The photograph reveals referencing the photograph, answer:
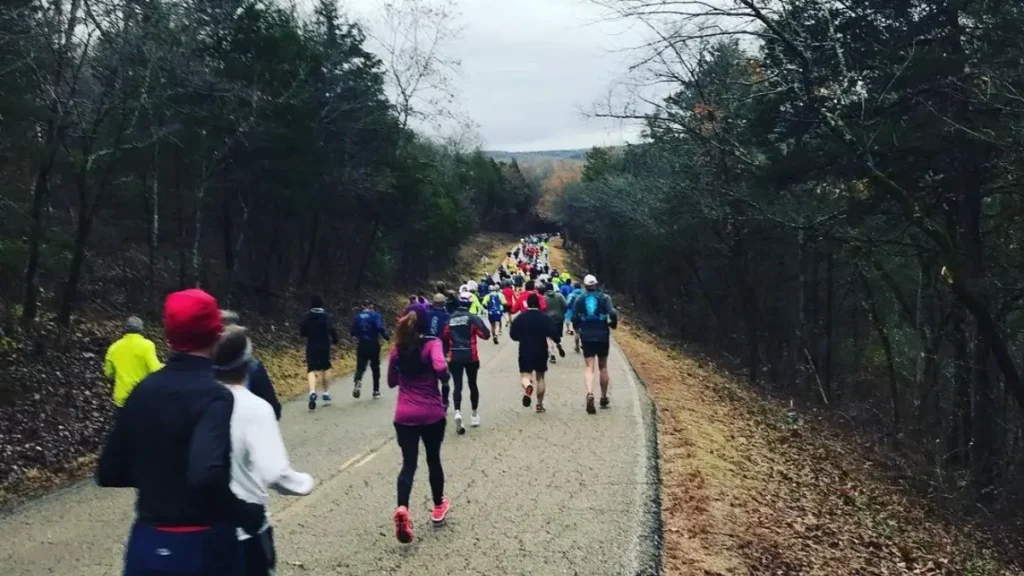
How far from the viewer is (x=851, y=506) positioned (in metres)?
12.5

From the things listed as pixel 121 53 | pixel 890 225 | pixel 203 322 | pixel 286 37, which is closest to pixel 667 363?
pixel 890 225

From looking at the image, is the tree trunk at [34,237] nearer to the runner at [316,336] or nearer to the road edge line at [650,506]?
the runner at [316,336]

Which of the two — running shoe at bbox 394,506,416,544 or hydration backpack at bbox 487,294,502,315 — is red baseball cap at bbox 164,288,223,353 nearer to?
running shoe at bbox 394,506,416,544

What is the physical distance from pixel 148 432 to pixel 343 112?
29.5 metres

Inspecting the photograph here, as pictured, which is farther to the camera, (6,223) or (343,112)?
(343,112)

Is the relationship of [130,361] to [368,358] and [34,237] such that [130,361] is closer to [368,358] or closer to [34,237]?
[34,237]

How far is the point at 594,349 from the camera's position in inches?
571

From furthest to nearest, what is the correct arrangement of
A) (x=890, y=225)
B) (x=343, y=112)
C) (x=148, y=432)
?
1. (x=343, y=112)
2. (x=890, y=225)
3. (x=148, y=432)

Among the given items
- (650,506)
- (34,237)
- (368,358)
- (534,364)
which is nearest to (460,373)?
(534,364)

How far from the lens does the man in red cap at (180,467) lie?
339 cm

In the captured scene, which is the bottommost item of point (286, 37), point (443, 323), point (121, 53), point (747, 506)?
point (747, 506)

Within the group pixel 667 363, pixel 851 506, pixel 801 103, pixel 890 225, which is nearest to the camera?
pixel 851 506

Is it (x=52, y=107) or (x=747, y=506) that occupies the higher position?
(x=52, y=107)

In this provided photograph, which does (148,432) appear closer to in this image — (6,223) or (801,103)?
(801,103)
